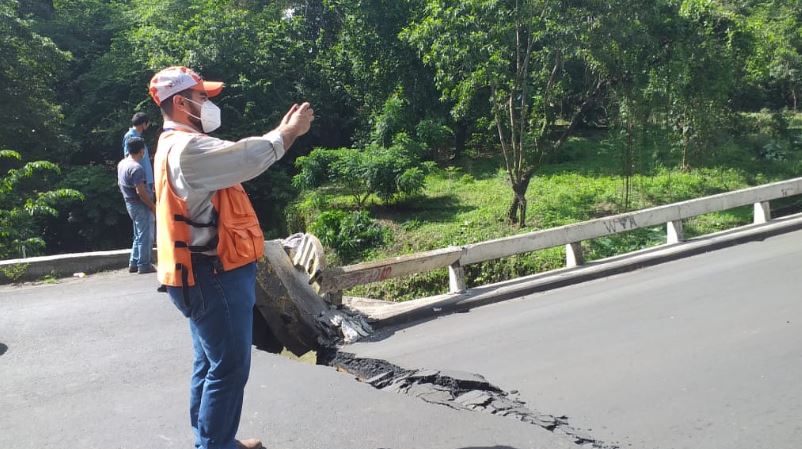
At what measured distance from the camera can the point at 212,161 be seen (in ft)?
10.1

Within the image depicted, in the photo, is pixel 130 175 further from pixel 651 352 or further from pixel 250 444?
pixel 651 352

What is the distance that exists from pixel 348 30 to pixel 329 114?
2.64m

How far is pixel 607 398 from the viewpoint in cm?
450

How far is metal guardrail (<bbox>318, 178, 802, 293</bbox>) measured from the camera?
6.55 metres

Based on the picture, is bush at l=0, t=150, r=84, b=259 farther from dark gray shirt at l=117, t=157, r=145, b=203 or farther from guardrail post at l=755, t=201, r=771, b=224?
guardrail post at l=755, t=201, r=771, b=224

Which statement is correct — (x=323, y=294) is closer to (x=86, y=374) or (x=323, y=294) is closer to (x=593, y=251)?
(x=86, y=374)

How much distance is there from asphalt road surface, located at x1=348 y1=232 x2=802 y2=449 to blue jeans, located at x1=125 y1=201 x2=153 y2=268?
3.57 metres

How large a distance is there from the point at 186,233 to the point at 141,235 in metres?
5.35

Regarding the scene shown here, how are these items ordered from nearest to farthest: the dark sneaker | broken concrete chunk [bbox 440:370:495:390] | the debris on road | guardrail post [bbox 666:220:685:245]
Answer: the dark sneaker, broken concrete chunk [bbox 440:370:495:390], the debris on road, guardrail post [bbox 666:220:685:245]

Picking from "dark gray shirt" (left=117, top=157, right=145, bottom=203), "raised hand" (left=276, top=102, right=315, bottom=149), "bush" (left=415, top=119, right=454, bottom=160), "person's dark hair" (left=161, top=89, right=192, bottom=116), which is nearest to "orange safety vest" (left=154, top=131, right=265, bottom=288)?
"person's dark hair" (left=161, top=89, right=192, bottom=116)

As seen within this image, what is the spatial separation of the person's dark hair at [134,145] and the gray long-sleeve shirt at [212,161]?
16.7ft

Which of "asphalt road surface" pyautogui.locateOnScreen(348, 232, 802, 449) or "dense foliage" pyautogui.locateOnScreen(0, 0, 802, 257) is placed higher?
"dense foliage" pyautogui.locateOnScreen(0, 0, 802, 257)

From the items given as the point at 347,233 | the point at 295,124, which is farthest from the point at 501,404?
the point at 347,233

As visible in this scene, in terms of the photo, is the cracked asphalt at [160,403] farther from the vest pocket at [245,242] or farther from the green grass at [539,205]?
the green grass at [539,205]
